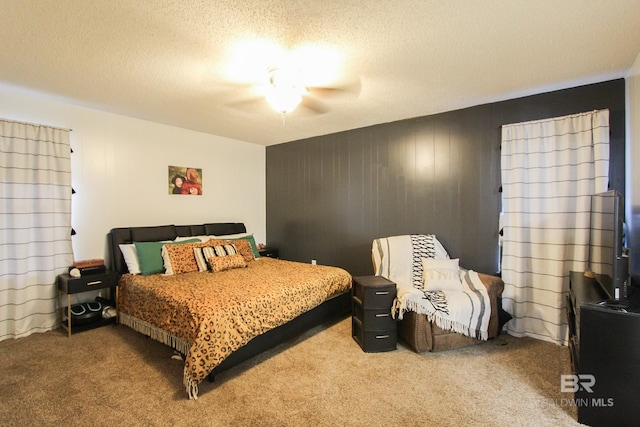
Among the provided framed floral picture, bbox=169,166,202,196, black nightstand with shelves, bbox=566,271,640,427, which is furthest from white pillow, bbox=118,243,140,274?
black nightstand with shelves, bbox=566,271,640,427

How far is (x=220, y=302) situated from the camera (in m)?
2.34

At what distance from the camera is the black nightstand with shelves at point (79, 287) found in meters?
3.02

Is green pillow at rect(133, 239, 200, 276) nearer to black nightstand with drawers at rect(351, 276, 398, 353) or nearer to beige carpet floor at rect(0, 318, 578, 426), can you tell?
beige carpet floor at rect(0, 318, 578, 426)

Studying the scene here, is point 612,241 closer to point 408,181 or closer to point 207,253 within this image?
point 408,181

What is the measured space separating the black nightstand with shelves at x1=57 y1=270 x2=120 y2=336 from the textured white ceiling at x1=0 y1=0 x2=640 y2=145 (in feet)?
6.42

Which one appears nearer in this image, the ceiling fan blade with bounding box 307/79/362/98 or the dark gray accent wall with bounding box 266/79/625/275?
the ceiling fan blade with bounding box 307/79/362/98

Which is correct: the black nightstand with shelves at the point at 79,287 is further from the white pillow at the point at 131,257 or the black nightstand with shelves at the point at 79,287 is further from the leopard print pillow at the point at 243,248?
the leopard print pillow at the point at 243,248

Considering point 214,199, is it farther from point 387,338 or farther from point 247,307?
point 387,338

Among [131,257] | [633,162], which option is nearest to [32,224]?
[131,257]

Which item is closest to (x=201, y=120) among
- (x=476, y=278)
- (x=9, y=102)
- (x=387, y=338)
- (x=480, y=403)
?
(x=9, y=102)

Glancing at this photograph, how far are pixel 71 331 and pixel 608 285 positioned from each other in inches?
190

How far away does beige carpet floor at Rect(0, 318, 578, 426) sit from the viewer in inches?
73.5

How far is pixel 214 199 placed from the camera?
4754 mm

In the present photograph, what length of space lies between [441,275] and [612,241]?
1442 millimetres
